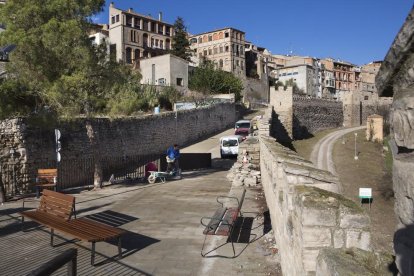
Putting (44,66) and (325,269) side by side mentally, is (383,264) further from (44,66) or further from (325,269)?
(44,66)

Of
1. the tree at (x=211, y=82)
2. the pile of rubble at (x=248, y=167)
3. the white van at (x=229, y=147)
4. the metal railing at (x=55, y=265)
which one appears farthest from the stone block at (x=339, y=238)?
the tree at (x=211, y=82)

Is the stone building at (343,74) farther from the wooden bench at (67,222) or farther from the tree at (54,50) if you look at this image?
the wooden bench at (67,222)

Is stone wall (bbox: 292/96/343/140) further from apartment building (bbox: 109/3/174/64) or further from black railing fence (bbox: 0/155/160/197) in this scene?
black railing fence (bbox: 0/155/160/197)

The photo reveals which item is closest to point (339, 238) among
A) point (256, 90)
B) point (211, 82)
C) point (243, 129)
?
point (243, 129)

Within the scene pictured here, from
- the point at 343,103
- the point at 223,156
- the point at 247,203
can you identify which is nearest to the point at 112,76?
the point at 247,203

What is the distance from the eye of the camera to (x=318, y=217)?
380cm

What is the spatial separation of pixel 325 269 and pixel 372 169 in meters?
46.1

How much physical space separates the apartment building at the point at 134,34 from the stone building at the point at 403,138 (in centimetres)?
6820

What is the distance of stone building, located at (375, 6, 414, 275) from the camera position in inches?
62.2

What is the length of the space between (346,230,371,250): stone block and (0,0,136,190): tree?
12.0 m

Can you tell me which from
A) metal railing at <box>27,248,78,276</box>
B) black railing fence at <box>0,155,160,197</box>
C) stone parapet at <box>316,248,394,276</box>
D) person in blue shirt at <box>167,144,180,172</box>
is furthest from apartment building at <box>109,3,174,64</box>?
stone parapet at <box>316,248,394,276</box>

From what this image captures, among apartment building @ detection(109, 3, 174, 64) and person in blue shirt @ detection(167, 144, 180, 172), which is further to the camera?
apartment building @ detection(109, 3, 174, 64)

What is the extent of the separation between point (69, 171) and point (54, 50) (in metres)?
5.53

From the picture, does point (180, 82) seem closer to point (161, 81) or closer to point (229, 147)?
point (161, 81)
